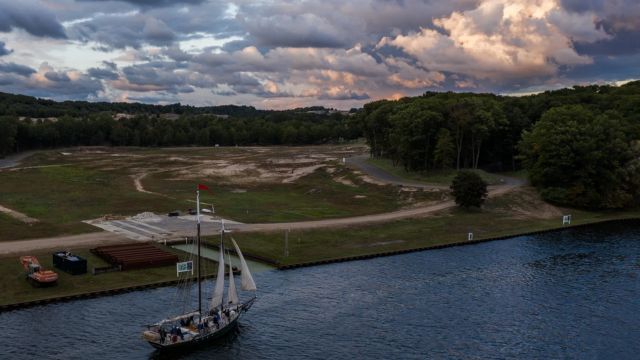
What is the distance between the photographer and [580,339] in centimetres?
5812

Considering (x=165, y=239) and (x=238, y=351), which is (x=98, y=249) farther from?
(x=238, y=351)

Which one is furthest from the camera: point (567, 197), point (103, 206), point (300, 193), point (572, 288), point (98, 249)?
point (300, 193)

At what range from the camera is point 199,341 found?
56.1m

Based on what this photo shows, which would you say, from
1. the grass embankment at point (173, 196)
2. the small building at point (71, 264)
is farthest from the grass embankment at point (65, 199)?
the small building at point (71, 264)

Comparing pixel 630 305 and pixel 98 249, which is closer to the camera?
pixel 630 305

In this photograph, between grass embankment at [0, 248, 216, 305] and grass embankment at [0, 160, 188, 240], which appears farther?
grass embankment at [0, 160, 188, 240]

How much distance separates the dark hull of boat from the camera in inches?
2109

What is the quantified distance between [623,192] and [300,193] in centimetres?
7613

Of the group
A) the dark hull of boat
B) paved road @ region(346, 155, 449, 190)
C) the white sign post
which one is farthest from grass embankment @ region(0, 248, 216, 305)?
paved road @ region(346, 155, 449, 190)

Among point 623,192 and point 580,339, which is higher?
point 623,192

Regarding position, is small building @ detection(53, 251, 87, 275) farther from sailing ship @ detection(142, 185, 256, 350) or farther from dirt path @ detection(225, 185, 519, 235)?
dirt path @ detection(225, 185, 519, 235)

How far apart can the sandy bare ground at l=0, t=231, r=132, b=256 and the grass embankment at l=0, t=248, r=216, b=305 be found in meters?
3.73

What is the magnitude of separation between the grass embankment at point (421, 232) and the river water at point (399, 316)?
6.44m

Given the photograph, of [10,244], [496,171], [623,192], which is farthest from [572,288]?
[496,171]
